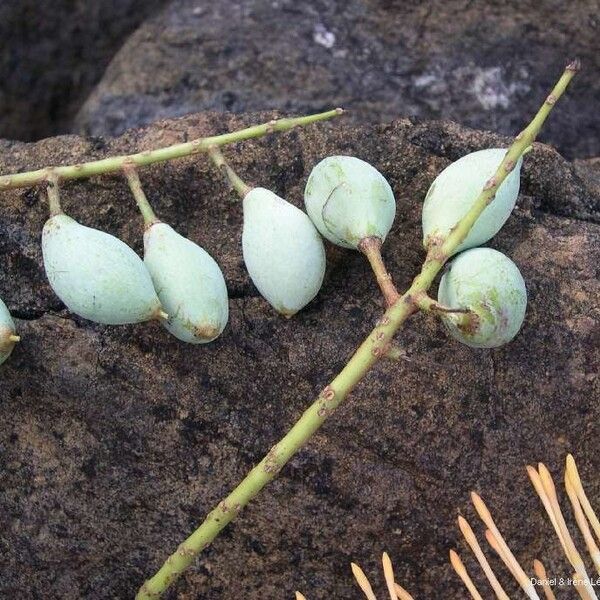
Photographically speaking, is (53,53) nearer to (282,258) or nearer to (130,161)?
(130,161)

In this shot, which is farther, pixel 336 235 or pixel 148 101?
pixel 148 101

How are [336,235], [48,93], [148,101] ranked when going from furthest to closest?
1. [48,93]
2. [148,101]
3. [336,235]

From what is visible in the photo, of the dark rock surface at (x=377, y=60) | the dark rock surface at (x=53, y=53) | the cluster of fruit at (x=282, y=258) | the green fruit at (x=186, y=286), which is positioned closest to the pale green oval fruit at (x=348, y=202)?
the cluster of fruit at (x=282, y=258)

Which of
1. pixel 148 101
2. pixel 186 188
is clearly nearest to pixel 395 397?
pixel 186 188

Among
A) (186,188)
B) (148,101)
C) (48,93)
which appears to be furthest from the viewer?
(48,93)

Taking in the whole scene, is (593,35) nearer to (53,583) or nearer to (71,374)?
(71,374)

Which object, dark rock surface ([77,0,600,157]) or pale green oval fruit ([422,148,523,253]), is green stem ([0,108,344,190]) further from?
dark rock surface ([77,0,600,157])

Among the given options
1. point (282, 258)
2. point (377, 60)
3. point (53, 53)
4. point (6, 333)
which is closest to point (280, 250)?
point (282, 258)
